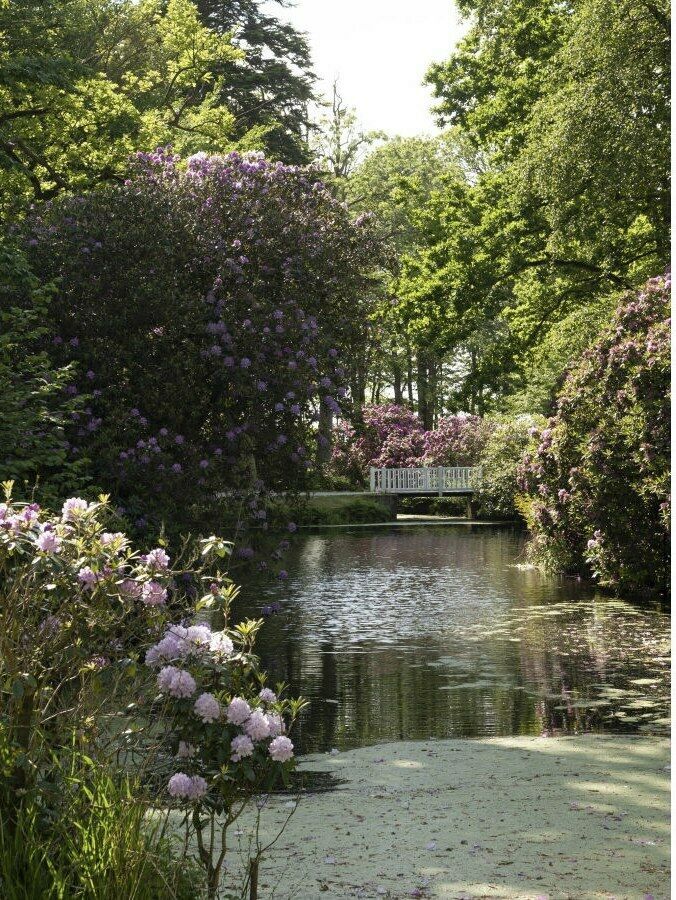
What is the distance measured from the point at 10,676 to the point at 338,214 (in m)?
9.81

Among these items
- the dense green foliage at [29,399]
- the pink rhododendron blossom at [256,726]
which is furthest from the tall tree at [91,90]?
the pink rhododendron blossom at [256,726]

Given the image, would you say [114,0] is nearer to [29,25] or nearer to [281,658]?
[29,25]

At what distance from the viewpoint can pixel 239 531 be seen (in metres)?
11.3

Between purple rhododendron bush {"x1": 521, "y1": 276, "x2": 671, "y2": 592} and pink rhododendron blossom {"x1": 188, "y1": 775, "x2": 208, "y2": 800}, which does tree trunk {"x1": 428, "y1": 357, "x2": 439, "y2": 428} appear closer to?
purple rhododendron bush {"x1": 521, "y1": 276, "x2": 671, "y2": 592}

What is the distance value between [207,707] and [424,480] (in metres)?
31.9

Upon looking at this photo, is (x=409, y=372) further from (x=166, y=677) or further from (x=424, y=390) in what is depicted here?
(x=166, y=677)

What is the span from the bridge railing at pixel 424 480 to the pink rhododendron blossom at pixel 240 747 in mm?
31418

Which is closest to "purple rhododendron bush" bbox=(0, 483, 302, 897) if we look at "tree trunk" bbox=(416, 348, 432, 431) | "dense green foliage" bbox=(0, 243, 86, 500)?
"dense green foliage" bbox=(0, 243, 86, 500)

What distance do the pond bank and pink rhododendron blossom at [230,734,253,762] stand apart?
0.92 m

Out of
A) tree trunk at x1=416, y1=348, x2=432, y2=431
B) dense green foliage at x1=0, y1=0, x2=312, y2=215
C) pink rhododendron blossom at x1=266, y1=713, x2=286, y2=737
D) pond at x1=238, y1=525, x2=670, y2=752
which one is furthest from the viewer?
tree trunk at x1=416, y1=348, x2=432, y2=431

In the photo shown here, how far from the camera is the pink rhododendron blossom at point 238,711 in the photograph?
357 centimetres

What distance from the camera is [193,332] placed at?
11172mm

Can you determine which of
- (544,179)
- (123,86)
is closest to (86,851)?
Result: (544,179)

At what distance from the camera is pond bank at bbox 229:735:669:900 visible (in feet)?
14.4
